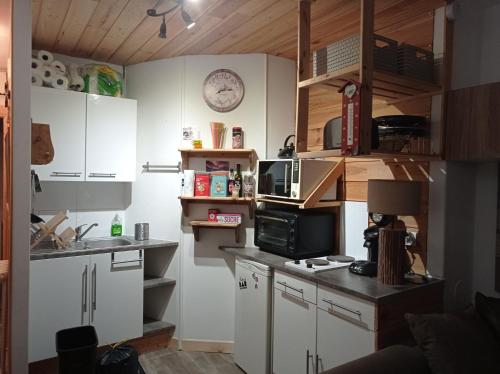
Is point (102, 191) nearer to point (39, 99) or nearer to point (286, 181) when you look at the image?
point (39, 99)

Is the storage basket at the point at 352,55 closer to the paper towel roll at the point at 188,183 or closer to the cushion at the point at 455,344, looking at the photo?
the cushion at the point at 455,344

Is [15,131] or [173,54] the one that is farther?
Answer: [173,54]

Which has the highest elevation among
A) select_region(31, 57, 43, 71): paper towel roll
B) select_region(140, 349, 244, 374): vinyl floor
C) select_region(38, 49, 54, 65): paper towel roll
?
select_region(38, 49, 54, 65): paper towel roll

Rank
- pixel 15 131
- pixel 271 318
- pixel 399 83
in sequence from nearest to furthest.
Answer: pixel 15 131 < pixel 399 83 < pixel 271 318

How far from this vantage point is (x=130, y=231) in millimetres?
3521

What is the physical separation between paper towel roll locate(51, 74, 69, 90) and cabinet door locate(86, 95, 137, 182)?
8.0 inches

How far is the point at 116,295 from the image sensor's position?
2.99m

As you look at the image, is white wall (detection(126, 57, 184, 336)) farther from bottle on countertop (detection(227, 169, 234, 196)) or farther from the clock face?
bottle on countertop (detection(227, 169, 234, 196))

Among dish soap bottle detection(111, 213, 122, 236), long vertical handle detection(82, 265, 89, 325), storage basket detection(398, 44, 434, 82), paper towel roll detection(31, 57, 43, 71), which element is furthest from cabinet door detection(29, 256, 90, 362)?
storage basket detection(398, 44, 434, 82)

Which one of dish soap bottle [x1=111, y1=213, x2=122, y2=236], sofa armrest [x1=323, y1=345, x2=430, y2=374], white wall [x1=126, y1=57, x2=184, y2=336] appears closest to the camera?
sofa armrest [x1=323, y1=345, x2=430, y2=374]

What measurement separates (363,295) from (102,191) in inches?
101

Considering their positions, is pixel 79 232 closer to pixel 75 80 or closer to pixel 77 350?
pixel 77 350

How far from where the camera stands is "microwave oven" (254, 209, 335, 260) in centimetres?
256

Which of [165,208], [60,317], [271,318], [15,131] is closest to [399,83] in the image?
[271,318]
